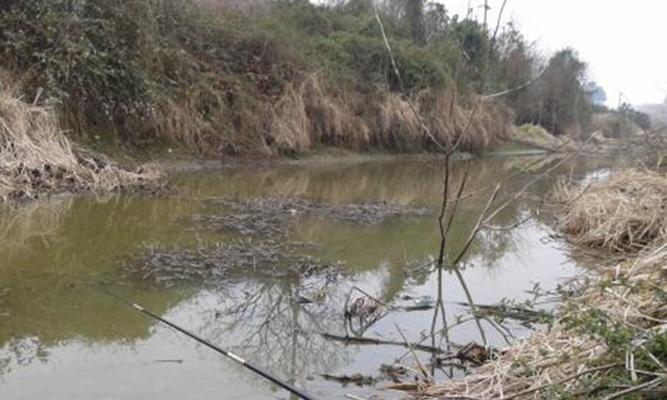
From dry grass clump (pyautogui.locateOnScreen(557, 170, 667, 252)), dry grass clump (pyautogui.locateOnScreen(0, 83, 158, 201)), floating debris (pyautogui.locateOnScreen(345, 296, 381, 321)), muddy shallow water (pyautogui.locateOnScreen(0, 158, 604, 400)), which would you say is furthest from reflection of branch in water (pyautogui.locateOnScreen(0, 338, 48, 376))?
dry grass clump (pyautogui.locateOnScreen(557, 170, 667, 252))

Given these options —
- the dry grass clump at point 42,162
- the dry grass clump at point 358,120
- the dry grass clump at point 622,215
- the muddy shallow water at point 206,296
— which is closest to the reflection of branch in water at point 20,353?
the muddy shallow water at point 206,296

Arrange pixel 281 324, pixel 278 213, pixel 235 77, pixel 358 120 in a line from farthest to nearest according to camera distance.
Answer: pixel 358 120, pixel 235 77, pixel 278 213, pixel 281 324

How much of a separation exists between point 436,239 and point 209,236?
7.68ft

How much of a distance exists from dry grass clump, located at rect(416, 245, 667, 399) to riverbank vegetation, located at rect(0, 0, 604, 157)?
2.67m

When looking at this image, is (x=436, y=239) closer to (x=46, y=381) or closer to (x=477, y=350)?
(x=477, y=350)

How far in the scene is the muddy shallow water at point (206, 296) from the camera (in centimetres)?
327

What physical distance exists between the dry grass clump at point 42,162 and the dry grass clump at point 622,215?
5100mm

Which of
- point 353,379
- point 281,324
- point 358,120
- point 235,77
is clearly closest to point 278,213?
point 281,324

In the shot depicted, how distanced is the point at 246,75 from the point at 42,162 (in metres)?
6.86

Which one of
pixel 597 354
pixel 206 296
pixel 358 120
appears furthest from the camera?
pixel 358 120

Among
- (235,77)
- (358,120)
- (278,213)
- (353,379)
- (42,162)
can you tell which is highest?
(235,77)

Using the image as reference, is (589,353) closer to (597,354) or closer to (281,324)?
(597,354)

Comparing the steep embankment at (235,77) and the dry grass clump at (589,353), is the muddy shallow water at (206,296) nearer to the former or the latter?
the dry grass clump at (589,353)

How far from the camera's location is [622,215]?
7055 mm
